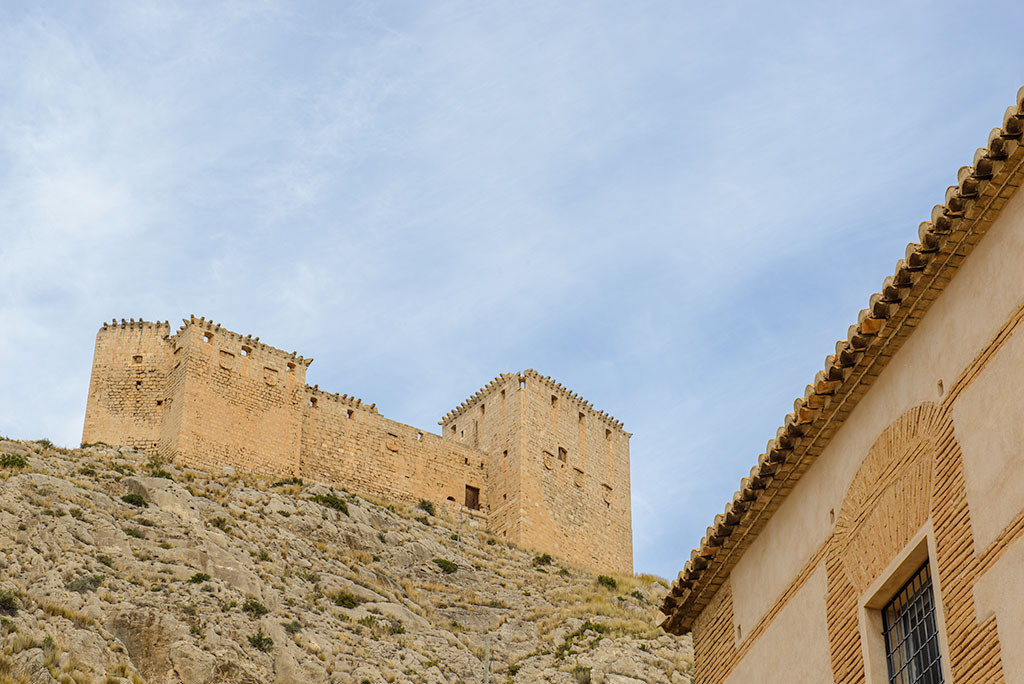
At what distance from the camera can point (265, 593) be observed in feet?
114

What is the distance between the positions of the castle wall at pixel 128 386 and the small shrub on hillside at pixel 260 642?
1232 cm

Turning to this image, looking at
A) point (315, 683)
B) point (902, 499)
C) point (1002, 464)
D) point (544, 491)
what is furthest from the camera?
point (544, 491)

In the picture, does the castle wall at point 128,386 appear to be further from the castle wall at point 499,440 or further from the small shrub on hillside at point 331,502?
the castle wall at point 499,440

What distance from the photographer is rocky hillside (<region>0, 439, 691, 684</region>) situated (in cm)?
2997

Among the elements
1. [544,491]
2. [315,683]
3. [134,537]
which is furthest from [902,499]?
[544,491]

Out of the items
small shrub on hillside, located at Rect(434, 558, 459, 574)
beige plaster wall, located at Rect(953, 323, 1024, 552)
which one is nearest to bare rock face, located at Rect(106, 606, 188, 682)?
small shrub on hillside, located at Rect(434, 558, 459, 574)

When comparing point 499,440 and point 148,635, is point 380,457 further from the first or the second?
point 148,635

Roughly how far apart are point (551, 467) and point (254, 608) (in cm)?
1861

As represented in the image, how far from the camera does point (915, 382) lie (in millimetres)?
11445

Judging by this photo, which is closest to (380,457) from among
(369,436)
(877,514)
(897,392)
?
(369,436)

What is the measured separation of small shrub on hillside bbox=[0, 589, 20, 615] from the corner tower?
21252 mm

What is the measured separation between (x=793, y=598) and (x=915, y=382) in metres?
2.84

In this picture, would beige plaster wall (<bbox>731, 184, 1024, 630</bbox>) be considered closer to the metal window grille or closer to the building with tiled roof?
the building with tiled roof

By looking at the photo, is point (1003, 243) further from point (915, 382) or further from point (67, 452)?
point (67, 452)
